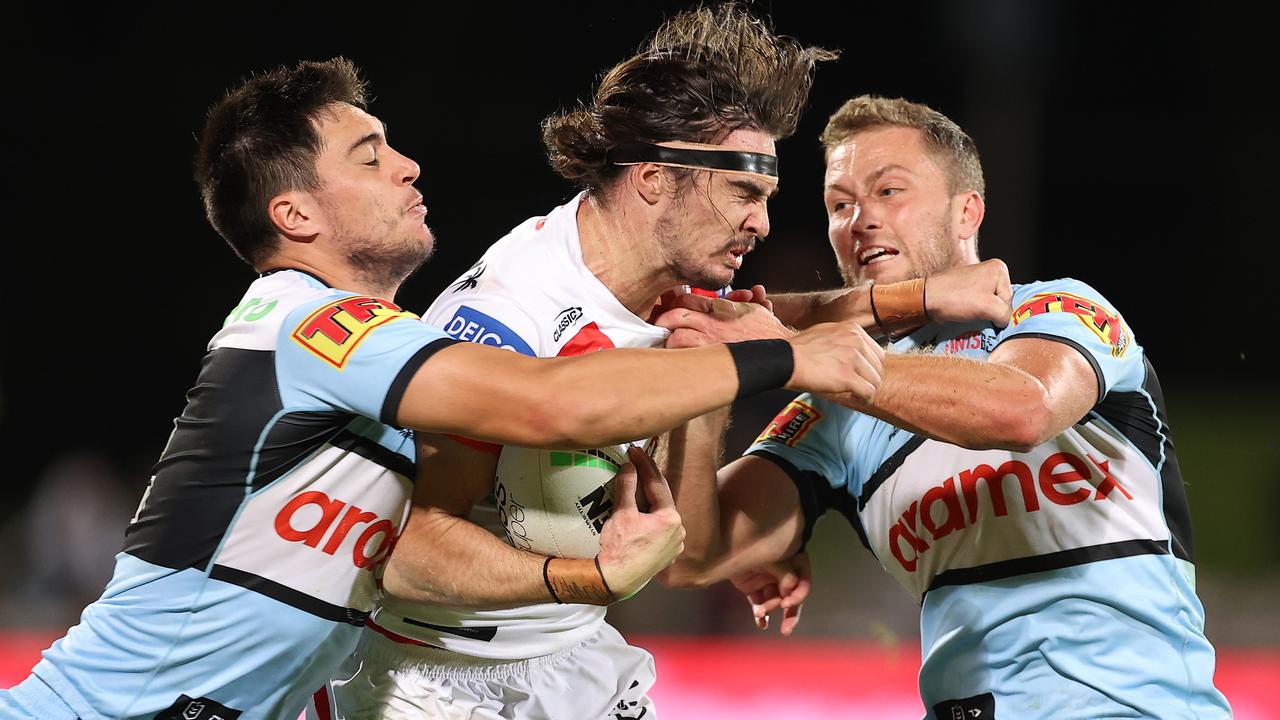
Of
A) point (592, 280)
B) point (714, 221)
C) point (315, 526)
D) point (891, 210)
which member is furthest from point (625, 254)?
point (891, 210)

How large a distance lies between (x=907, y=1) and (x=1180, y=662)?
1407cm

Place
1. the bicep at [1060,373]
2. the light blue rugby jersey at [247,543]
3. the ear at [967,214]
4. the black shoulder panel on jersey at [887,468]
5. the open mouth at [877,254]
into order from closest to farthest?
the light blue rugby jersey at [247,543], the bicep at [1060,373], the black shoulder panel on jersey at [887,468], the open mouth at [877,254], the ear at [967,214]

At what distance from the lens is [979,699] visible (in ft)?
11.7

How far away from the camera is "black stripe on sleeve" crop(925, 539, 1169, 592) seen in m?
3.43

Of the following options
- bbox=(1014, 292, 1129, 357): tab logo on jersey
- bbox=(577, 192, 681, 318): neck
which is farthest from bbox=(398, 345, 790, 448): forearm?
bbox=(1014, 292, 1129, 357): tab logo on jersey

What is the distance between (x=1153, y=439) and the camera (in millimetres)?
3559

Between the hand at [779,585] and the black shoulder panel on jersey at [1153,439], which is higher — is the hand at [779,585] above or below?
below

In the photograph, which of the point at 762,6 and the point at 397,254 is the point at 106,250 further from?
the point at 397,254

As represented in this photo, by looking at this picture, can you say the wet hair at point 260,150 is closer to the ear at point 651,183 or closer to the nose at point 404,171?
the nose at point 404,171

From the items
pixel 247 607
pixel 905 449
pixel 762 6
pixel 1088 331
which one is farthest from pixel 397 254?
pixel 762 6

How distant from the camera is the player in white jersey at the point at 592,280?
3.21 m

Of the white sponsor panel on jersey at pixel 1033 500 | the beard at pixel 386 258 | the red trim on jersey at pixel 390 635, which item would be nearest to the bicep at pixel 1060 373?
the white sponsor panel on jersey at pixel 1033 500

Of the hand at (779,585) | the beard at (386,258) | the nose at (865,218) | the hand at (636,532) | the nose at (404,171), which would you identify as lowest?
the hand at (779,585)

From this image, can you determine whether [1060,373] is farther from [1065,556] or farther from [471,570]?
[471,570]
